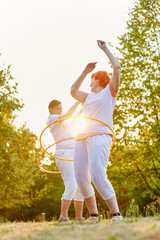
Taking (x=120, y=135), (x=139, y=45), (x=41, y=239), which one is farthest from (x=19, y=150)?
(x=41, y=239)

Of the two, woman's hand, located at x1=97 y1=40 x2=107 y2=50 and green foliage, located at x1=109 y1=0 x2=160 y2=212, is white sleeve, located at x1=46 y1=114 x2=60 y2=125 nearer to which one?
woman's hand, located at x1=97 y1=40 x2=107 y2=50

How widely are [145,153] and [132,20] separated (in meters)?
6.32

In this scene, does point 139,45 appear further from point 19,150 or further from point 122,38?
point 19,150

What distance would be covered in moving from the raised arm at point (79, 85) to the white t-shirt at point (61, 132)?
4.32 feet

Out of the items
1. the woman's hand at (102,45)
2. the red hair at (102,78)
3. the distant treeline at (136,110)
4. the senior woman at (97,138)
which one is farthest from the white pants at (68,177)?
the distant treeline at (136,110)

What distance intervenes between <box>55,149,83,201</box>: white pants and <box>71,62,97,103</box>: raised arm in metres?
1.57

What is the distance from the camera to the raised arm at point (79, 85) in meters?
5.78

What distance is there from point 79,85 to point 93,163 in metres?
1.28

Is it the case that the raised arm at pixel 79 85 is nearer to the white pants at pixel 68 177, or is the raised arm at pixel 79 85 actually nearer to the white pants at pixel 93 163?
the white pants at pixel 93 163

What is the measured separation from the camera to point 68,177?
23.2 ft

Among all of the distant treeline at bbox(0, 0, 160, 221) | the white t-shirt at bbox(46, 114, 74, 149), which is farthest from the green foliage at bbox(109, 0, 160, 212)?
A: the white t-shirt at bbox(46, 114, 74, 149)

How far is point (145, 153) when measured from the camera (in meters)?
17.1

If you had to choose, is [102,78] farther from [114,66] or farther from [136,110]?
[136,110]

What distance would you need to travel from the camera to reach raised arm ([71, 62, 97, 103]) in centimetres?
578
